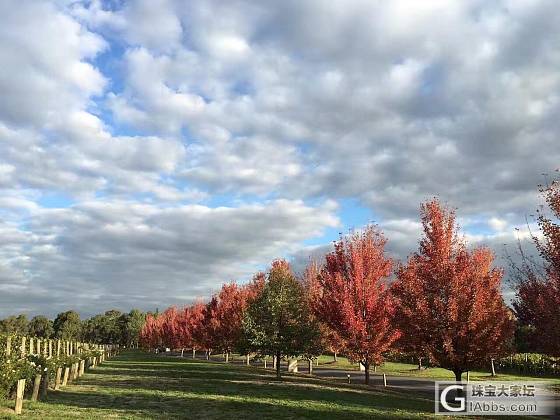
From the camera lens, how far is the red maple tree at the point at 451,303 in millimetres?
20672

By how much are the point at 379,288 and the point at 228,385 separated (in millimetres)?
10875

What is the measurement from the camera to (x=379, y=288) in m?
30.4

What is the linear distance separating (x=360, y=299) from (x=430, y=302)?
826cm

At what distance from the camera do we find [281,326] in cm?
3325

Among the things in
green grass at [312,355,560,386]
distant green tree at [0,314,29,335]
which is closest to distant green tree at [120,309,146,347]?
distant green tree at [0,314,29,335]

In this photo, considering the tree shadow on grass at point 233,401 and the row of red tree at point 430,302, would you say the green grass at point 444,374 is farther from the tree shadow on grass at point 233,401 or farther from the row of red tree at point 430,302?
the tree shadow on grass at point 233,401

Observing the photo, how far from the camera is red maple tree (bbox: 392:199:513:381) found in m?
20.7

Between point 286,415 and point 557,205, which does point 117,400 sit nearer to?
point 286,415

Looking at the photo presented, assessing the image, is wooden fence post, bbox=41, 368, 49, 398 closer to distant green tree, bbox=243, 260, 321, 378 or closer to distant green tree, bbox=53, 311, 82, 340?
distant green tree, bbox=243, 260, 321, 378

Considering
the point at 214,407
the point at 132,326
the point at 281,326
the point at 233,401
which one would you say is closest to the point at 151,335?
the point at 132,326

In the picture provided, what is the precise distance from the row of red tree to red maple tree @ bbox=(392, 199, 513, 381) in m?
0.04

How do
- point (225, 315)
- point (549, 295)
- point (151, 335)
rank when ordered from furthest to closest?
point (151, 335) → point (225, 315) → point (549, 295)

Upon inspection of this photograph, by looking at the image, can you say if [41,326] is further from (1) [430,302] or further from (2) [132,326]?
(1) [430,302]

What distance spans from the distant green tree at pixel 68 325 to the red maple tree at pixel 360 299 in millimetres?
146300
